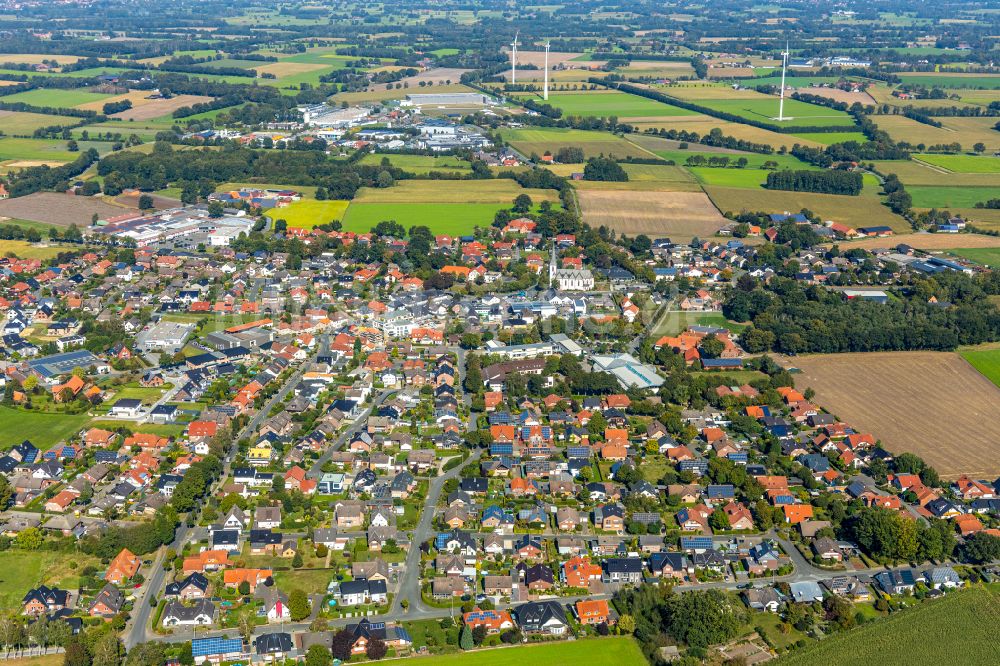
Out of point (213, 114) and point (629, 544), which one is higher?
point (213, 114)

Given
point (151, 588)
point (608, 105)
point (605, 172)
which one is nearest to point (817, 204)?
point (605, 172)

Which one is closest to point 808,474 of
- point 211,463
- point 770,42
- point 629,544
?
point 629,544

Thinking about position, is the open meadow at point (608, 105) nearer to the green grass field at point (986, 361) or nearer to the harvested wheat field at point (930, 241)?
the harvested wheat field at point (930, 241)

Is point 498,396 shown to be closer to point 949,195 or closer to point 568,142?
point 949,195

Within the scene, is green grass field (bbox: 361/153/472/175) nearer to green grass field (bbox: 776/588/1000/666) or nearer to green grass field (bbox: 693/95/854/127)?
green grass field (bbox: 693/95/854/127)

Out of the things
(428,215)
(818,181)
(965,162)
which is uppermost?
(965,162)

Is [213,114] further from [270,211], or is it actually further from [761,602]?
[761,602]
